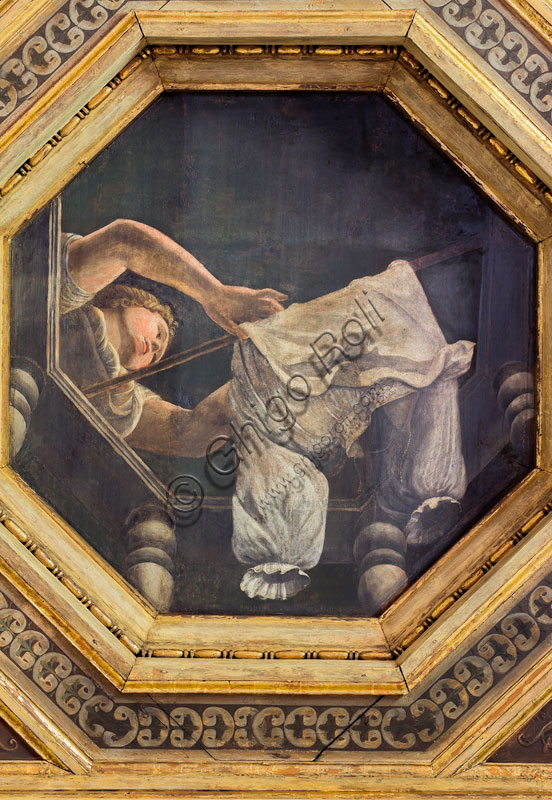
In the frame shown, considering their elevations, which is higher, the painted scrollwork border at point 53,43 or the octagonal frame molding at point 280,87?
the painted scrollwork border at point 53,43

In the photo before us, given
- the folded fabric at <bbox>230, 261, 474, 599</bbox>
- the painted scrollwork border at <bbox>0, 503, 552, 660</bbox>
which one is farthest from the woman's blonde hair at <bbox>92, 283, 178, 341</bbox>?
the painted scrollwork border at <bbox>0, 503, 552, 660</bbox>

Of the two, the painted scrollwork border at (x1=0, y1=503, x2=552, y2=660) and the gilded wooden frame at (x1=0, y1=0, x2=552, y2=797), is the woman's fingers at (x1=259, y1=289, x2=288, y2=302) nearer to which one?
the gilded wooden frame at (x1=0, y1=0, x2=552, y2=797)

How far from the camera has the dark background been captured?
3.71m

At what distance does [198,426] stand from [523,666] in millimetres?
1716

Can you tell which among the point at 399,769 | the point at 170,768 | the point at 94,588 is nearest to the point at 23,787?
the point at 170,768

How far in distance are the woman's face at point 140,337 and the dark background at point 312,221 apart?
83 millimetres

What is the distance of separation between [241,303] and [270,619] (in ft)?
4.61

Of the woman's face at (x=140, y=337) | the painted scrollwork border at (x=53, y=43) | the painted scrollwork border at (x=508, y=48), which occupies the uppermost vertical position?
the painted scrollwork border at (x=53, y=43)

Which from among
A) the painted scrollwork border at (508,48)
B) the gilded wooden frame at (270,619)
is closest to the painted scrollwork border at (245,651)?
the gilded wooden frame at (270,619)

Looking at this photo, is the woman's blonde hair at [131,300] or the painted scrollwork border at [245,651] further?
the woman's blonde hair at [131,300]

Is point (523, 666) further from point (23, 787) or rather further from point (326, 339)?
point (23, 787)

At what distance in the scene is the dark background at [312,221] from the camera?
3.71m

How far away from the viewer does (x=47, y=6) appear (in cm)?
331

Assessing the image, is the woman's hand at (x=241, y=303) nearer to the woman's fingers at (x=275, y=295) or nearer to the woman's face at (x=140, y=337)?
the woman's fingers at (x=275, y=295)
